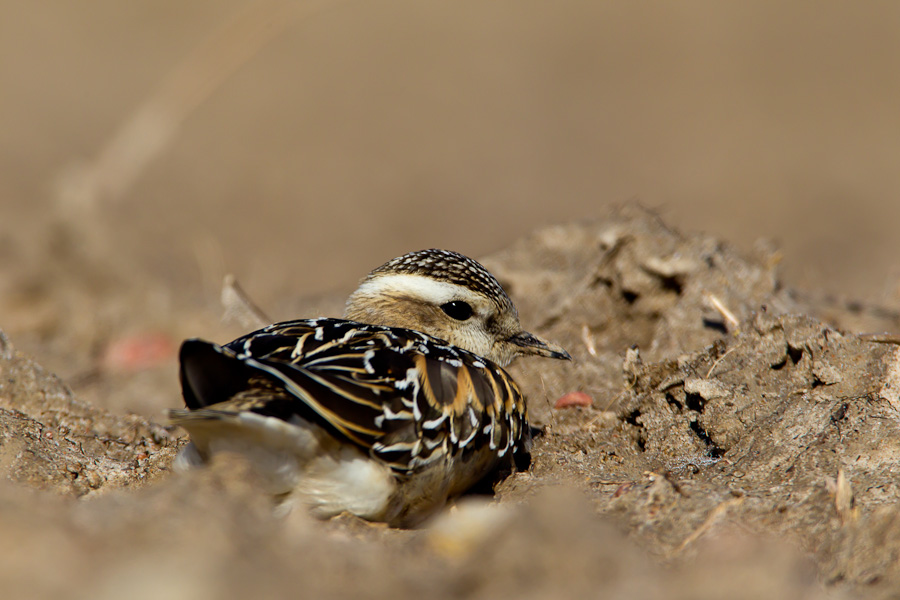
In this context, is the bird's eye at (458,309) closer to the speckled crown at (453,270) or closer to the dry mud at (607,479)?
the speckled crown at (453,270)

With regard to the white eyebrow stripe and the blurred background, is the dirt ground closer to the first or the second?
the blurred background

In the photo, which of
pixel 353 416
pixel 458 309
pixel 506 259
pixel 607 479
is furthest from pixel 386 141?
pixel 353 416

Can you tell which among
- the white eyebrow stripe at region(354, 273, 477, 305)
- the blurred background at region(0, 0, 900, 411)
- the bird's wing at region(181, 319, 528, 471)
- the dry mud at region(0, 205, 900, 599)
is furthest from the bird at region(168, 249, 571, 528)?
the blurred background at region(0, 0, 900, 411)

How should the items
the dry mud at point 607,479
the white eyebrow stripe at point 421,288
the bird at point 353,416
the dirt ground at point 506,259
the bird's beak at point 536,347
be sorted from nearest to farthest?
the dry mud at point 607,479, the dirt ground at point 506,259, the bird at point 353,416, the white eyebrow stripe at point 421,288, the bird's beak at point 536,347

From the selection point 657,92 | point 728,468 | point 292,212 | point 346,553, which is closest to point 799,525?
point 728,468

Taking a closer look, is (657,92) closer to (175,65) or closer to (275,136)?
(275,136)

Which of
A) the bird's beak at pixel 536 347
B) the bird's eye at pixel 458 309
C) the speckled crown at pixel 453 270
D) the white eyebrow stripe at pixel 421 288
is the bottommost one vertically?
the bird's beak at pixel 536 347

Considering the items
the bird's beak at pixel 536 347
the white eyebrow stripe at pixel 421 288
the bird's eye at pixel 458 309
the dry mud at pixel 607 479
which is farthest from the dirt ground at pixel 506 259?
the white eyebrow stripe at pixel 421 288
